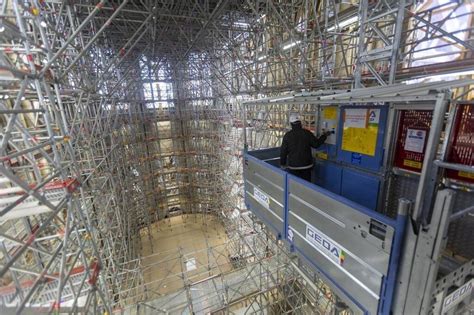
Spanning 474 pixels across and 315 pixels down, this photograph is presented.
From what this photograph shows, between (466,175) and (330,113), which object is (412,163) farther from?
(330,113)

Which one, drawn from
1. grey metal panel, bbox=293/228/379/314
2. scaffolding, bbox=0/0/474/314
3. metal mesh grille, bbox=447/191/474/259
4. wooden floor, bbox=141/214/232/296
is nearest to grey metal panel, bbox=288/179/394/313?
grey metal panel, bbox=293/228/379/314

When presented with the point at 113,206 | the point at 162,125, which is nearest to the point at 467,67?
the point at 113,206

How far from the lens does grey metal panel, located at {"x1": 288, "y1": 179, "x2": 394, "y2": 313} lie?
1.94m

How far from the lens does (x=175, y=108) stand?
13133 mm

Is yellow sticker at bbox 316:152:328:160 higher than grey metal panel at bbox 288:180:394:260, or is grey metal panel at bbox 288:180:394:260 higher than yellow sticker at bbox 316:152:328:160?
yellow sticker at bbox 316:152:328:160

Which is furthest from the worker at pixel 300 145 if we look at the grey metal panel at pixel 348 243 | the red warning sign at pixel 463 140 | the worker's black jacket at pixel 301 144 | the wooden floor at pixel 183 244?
the wooden floor at pixel 183 244

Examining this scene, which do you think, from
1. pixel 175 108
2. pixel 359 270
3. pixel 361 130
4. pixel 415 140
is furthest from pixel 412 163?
pixel 175 108

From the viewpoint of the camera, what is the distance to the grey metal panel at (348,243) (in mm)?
1944

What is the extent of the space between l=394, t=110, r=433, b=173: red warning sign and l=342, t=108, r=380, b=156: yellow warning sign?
0.29m

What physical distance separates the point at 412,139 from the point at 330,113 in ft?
4.28

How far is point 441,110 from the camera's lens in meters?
1.50

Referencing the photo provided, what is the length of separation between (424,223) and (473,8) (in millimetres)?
5879

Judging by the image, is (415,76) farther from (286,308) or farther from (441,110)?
(286,308)

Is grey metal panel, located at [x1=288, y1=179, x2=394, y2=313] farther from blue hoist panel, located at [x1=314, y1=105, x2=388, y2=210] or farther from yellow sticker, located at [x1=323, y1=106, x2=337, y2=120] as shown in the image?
yellow sticker, located at [x1=323, y1=106, x2=337, y2=120]
